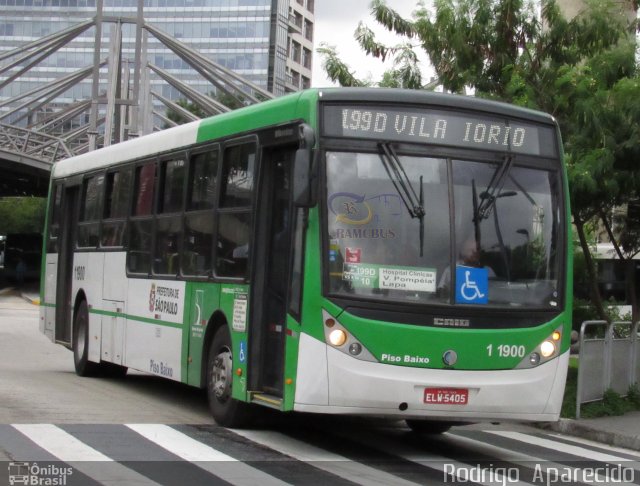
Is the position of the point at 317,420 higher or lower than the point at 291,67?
lower

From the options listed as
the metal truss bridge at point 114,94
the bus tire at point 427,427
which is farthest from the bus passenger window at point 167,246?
the metal truss bridge at point 114,94

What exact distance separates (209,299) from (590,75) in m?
6.73

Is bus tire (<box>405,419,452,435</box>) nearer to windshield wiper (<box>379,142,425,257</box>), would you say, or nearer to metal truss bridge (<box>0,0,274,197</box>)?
windshield wiper (<box>379,142,425,257</box>)

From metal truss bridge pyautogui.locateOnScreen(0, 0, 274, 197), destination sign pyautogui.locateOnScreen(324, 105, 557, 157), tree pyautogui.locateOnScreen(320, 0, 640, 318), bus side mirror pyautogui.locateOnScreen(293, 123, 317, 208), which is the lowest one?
bus side mirror pyautogui.locateOnScreen(293, 123, 317, 208)

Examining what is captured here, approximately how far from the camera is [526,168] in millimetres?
11258

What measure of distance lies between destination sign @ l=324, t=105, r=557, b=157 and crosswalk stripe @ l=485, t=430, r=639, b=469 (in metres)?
3.12

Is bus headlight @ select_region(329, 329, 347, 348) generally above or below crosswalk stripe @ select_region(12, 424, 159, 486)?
above

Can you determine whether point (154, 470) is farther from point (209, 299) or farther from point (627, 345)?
point (627, 345)

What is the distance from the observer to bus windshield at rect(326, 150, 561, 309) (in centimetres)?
1051

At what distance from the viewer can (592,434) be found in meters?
13.8

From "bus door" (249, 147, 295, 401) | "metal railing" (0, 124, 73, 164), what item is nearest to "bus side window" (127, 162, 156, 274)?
"bus door" (249, 147, 295, 401)

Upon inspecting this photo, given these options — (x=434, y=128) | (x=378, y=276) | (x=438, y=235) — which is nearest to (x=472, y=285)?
(x=438, y=235)

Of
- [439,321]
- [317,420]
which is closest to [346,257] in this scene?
[439,321]

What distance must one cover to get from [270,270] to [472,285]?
1956 millimetres
